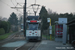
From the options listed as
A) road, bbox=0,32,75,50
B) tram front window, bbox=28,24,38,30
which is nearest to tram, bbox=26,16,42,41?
tram front window, bbox=28,24,38,30

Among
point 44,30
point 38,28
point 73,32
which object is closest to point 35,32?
point 38,28

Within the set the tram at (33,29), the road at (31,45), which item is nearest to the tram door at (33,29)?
the tram at (33,29)

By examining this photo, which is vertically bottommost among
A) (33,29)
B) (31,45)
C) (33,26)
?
(31,45)

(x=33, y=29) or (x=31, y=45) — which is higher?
(x=33, y=29)

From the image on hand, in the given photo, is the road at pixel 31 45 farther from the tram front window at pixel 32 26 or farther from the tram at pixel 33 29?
the tram front window at pixel 32 26

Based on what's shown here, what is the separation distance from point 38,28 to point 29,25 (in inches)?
61.2

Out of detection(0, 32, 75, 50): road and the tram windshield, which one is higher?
the tram windshield

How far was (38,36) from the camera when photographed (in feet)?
85.1

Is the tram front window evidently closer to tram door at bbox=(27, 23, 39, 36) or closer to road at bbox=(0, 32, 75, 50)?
tram door at bbox=(27, 23, 39, 36)

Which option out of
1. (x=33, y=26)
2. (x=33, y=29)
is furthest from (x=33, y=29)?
(x=33, y=26)

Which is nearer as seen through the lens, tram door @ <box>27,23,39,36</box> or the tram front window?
tram door @ <box>27,23,39,36</box>

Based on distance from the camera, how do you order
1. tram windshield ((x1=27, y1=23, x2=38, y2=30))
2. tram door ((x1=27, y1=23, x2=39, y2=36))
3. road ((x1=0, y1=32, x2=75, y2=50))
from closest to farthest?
road ((x1=0, y1=32, x2=75, y2=50)), tram door ((x1=27, y1=23, x2=39, y2=36)), tram windshield ((x1=27, y1=23, x2=38, y2=30))

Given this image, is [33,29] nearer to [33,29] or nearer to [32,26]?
[33,29]

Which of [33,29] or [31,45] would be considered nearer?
[31,45]
